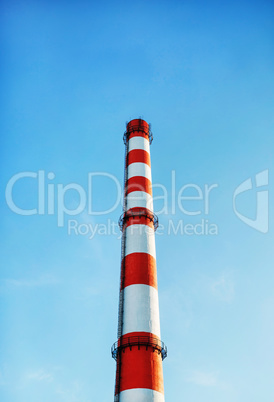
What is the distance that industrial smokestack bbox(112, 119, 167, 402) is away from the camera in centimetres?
1669

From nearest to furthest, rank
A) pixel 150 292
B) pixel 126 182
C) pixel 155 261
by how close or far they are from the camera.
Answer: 1. pixel 150 292
2. pixel 155 261
3. pixel 126 182

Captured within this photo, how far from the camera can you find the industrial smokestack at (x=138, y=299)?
16.7 m

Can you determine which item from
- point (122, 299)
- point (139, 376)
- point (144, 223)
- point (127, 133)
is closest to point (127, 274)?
point (122, 299)

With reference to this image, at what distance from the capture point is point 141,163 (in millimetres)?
23859

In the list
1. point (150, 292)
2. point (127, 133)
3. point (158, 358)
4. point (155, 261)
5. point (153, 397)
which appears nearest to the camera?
point (153, 397)

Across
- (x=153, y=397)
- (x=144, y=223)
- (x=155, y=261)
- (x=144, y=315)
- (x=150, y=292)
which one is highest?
(x=144, y=223)

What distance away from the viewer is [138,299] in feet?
61.1

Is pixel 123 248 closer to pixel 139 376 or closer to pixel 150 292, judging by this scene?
pixel 150 292

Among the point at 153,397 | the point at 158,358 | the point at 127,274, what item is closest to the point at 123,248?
the point at 127,274

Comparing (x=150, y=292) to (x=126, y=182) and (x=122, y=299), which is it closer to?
(x=122, y=299)

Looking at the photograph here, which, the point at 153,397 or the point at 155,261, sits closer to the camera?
the point at 153,397

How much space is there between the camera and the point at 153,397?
16.2 m

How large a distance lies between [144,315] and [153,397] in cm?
347

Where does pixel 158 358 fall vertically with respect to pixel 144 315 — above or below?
below
